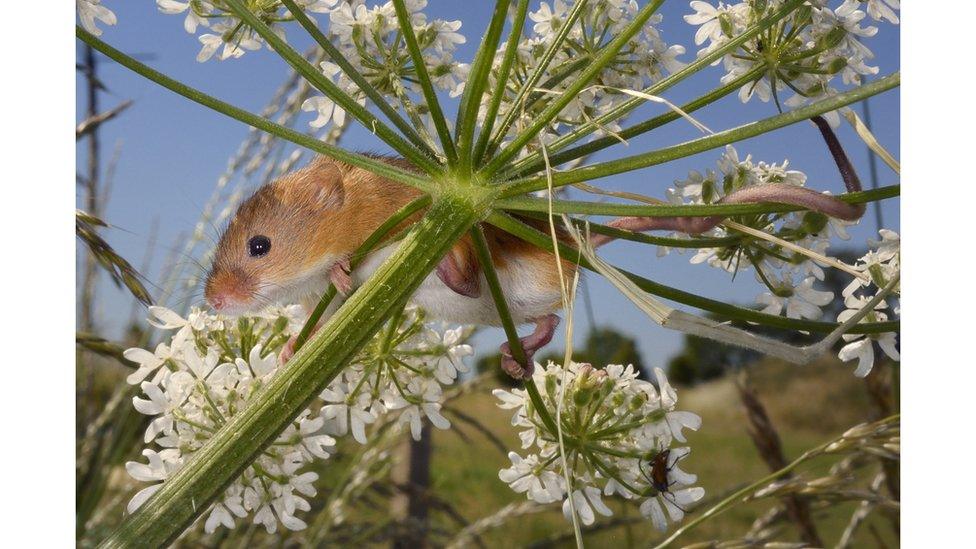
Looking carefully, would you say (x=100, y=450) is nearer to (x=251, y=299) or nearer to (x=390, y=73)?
(x=251, y=299)

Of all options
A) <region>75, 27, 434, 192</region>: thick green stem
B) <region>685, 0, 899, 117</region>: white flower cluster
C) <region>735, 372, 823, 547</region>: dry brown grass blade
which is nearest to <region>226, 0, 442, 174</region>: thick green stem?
<region>75, 27, 434, 192</region>: thick green stem

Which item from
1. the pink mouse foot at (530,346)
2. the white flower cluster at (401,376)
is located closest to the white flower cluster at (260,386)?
the white flower cluster at (401,376)

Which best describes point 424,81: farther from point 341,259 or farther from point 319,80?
point 341,259

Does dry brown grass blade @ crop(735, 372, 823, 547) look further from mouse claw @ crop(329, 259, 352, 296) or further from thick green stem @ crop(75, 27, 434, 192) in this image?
thick green stem @ crop(75, 27, 434, 192)

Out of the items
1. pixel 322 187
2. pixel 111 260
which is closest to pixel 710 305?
pixel 322 187
